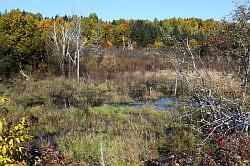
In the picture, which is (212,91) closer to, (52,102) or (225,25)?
(225,25)

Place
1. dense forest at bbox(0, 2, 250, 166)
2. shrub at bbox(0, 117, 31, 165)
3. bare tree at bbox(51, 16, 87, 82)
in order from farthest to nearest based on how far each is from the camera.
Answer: bare tree at bbox(51, 16, 87, 82) < dense forest at bbox(0, 2, 250, 166) < shrub at bbox(0, 117, 31, 165)

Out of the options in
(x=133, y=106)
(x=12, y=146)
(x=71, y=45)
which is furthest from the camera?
(x=71, y=45)

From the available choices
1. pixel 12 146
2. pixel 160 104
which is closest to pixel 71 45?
pixel 160 104

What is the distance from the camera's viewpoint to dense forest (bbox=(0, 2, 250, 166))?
30.5 feet

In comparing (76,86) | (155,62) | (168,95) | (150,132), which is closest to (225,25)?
(150,132)

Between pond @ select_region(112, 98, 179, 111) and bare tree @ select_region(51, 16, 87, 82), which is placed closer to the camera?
pond @ select_region(112, 98, 179, 111)

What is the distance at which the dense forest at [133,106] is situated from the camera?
30.5 feet

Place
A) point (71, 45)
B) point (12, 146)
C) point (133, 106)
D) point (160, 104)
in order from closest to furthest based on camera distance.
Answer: point (12, 146) < point (133, 106) < point (160, 104) < point (71, 45)

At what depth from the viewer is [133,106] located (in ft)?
75.0

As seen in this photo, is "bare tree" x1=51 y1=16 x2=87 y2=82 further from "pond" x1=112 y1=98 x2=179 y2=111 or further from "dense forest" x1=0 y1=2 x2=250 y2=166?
"pond" x1=112 y1=98 x2=179 y2=111

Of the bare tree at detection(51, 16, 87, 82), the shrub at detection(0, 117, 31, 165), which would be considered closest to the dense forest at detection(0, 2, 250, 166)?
the shrub at detection(0, 117, 31, 165)

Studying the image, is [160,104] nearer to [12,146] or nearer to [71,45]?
[12,146]

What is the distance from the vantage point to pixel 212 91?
12.8 m

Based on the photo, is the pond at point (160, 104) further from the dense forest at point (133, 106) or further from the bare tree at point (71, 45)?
the bare tree at point (71, 45)
